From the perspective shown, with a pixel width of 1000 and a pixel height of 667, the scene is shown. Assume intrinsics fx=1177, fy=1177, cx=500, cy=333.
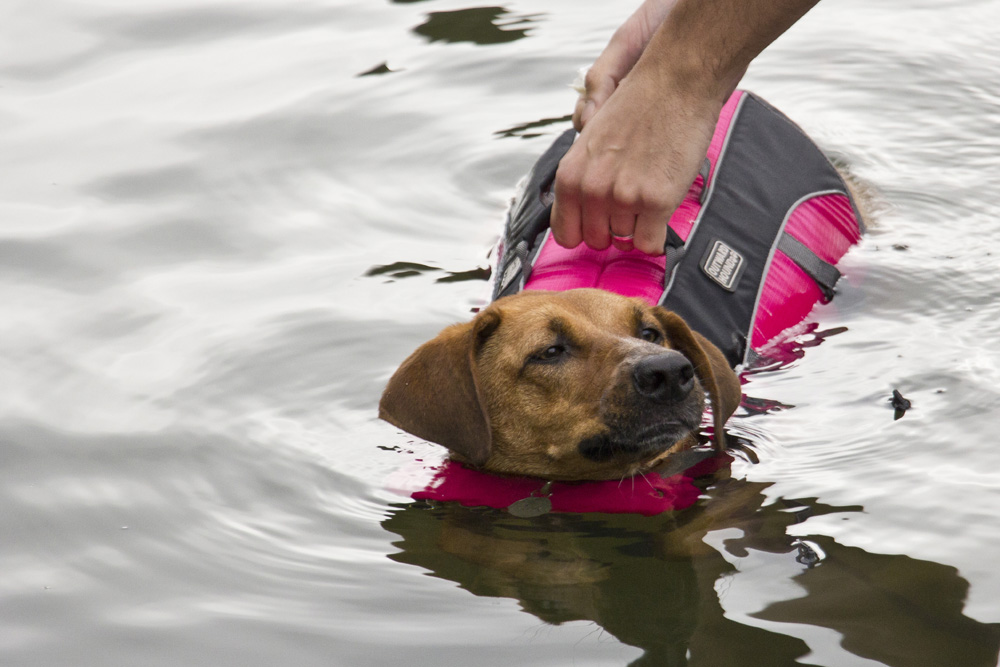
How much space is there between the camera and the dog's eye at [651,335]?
493 centimetres

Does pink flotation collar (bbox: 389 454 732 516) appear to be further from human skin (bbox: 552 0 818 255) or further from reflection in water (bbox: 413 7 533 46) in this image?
reflection in water (bbox: 413 7 533 46)

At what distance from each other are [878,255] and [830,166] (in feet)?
1.87

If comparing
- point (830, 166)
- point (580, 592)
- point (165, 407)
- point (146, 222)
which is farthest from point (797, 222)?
point (146, 222)

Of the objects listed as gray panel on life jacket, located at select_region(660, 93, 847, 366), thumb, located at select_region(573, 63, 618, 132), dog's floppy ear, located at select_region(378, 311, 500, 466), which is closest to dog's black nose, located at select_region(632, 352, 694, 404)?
dog's floppy ear, located at select_region(378, 311, 500, 466)

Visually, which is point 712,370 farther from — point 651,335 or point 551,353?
point 551,353

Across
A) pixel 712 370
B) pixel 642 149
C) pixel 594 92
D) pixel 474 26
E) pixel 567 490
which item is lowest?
pixel 567 490

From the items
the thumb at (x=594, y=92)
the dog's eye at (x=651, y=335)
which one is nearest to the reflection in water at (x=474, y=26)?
the thumb at (x=594, y=92)

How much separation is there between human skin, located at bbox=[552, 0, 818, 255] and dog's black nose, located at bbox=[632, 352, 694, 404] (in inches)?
28.8

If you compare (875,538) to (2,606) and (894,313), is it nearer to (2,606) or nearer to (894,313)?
(894,313)

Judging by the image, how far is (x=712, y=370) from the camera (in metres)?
4.88

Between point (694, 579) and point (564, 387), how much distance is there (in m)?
0.98

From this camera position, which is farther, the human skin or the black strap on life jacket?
the black strap on life jacket

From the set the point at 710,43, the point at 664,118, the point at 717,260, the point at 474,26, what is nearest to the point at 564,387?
the point at 664,118

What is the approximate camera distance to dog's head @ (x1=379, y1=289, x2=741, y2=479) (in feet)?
14.6
